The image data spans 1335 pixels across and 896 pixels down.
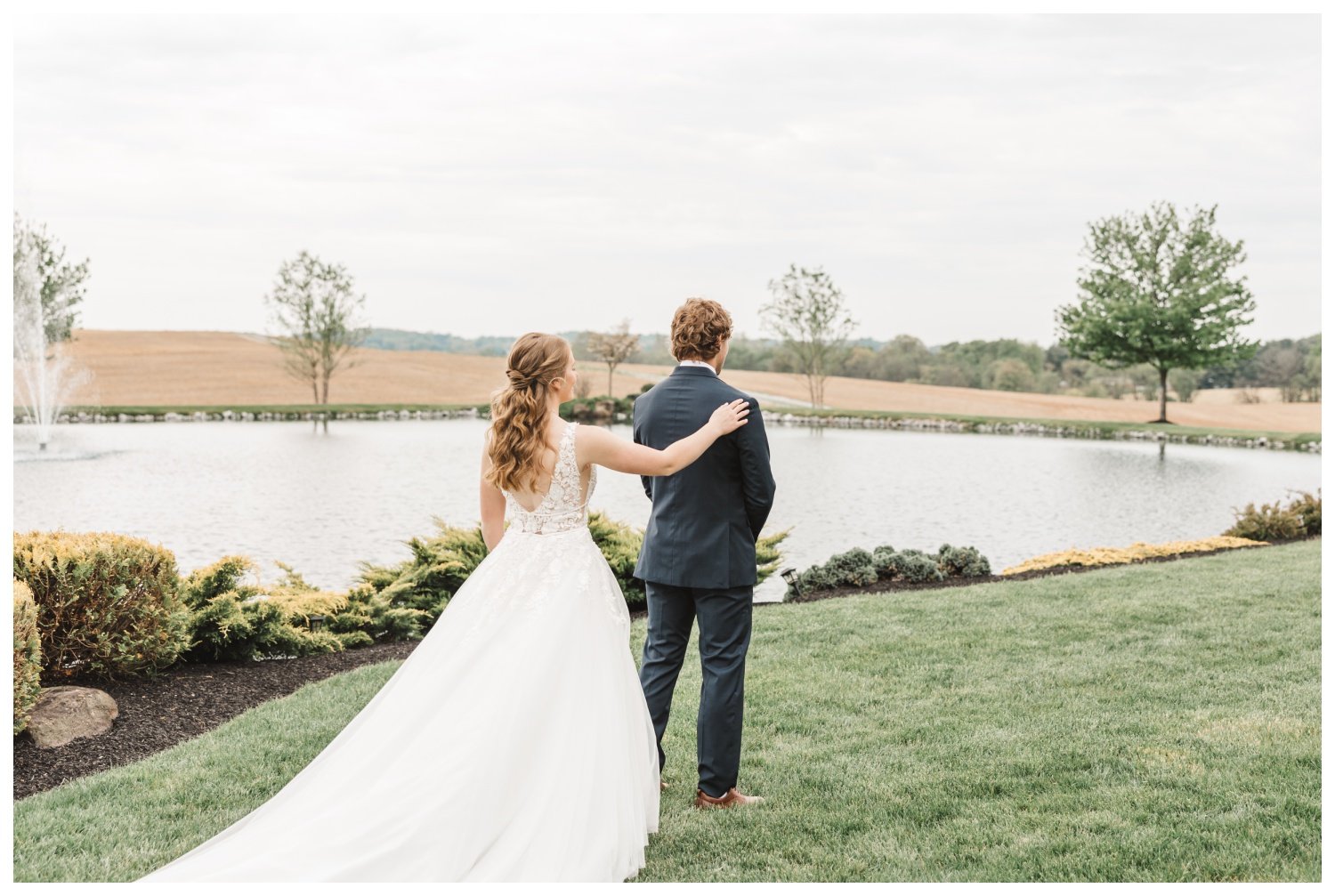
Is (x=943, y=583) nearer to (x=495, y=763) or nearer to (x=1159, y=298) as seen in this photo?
(x=495, y=763)

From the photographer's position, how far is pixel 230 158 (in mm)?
75312

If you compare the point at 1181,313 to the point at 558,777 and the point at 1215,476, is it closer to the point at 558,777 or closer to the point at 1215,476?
the point at 1215,476

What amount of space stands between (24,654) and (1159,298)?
4963 cm

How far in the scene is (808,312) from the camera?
54.2 metres

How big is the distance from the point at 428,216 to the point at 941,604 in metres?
67.5

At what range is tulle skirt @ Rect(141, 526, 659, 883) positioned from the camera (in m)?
3.71

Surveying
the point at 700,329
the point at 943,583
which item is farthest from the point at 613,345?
the point at 700,329

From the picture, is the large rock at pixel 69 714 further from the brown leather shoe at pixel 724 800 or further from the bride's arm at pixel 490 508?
the brown leather shoe at pixel 724 800

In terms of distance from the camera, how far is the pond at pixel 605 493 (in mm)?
16500

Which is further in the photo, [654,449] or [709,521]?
[709,521]

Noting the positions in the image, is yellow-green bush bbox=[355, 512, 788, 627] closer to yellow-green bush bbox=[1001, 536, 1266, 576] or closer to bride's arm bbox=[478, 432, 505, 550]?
yellow-green bush bbox=[1001, 536, 1266, 576]

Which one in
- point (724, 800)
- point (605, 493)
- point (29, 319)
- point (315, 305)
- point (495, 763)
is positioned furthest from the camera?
point (315, 305)

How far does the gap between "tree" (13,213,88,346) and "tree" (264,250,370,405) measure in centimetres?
940

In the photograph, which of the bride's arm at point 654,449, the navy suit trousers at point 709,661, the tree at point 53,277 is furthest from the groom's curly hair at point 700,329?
the tree at point 53,277
